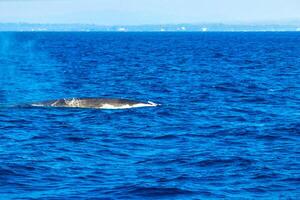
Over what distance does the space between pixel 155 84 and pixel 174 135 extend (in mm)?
30534

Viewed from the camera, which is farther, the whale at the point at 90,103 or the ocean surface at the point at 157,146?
the whale at the point at 90,103

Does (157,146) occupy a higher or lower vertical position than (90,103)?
lower

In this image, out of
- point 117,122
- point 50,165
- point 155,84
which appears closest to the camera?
point 50,165

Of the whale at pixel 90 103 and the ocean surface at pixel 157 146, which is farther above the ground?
the whale at pixel 90 103

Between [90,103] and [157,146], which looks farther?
[90,103]

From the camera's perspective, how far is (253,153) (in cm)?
2869

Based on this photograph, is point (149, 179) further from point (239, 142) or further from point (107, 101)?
point (107, 101)

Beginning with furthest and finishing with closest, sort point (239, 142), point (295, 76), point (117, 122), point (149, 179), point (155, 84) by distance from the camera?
point (295, 76), point (155, 84), point (117, 122), point (239, 142), point (149, 179)

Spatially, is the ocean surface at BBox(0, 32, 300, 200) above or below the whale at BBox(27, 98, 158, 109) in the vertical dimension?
below

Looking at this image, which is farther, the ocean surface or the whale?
the whale

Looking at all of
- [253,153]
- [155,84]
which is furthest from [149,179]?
[155,84]

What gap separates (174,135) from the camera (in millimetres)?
33406

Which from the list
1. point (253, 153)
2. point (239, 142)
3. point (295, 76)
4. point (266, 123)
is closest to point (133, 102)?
point (266, 123)

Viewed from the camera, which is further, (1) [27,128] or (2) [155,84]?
(2) [155,84]
